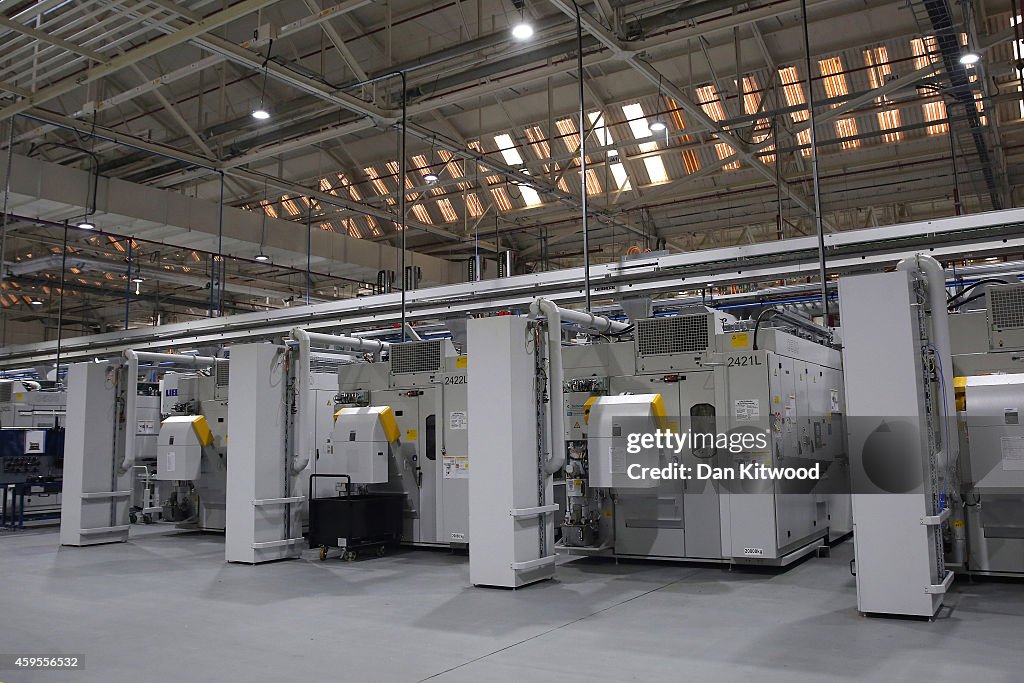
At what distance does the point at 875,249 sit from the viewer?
723 centimetres

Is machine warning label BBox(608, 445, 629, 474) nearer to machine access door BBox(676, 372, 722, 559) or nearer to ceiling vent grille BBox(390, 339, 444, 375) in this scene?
machine access door BBox(676, 372, 722, 559)

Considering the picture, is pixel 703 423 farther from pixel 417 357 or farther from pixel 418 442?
pixel 417 357

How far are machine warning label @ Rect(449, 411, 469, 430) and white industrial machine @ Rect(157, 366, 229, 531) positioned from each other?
12.8 feet

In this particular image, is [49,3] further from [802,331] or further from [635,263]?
[802,331]

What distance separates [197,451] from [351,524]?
10.9 feet

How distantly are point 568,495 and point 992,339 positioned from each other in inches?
158

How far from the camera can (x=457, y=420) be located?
876 cm

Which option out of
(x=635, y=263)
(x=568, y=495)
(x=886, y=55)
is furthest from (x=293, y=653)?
(x=886, y=55)

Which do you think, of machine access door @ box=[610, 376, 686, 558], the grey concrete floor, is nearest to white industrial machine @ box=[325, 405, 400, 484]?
the grey concrete floor

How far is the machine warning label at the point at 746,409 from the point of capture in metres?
7.37

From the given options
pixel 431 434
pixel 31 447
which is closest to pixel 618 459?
pixel 431 434

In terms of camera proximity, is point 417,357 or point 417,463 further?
point 417,357

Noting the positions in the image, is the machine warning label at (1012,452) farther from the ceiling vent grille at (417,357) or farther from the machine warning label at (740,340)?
the ceiling vent grille at (417,357)

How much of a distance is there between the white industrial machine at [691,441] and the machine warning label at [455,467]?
1238 millimetres
